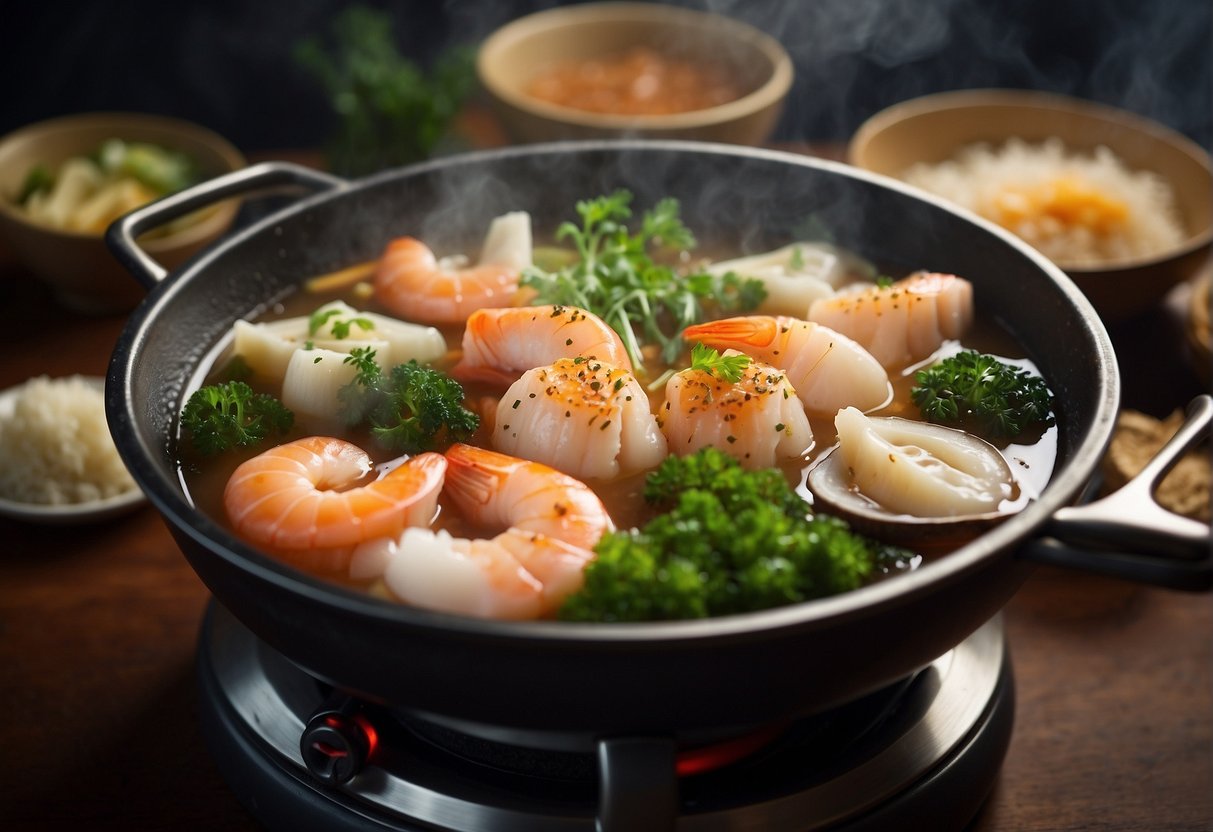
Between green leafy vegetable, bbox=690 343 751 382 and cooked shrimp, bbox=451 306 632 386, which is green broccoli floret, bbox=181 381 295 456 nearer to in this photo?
cooked shrimp, bbox=451 306 632 386

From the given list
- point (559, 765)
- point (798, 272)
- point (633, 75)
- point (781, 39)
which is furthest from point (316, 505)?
point (781, 39)

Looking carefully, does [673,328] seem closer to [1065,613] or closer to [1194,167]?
[1065,613]

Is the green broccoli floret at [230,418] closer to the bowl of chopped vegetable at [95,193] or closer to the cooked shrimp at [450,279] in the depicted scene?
the cooked shrimp at [450,279]

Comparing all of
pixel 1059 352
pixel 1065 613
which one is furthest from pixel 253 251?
pixel 1065 613

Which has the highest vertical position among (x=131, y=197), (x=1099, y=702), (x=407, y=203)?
(x=407, y=203)

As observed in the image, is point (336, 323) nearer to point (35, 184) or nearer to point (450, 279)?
point (450, 279)

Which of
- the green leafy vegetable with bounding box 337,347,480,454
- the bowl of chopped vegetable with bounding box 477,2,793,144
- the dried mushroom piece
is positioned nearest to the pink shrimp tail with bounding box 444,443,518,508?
the green leafy vegetable with bounding box 337,347,480,454
